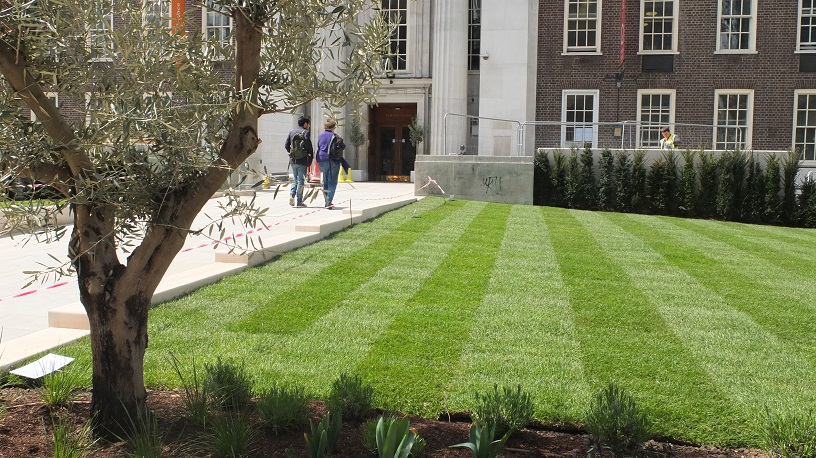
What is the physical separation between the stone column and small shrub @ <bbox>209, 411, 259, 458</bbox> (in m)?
26.5

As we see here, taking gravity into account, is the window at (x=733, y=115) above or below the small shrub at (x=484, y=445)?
above

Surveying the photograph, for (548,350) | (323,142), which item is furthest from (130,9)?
(323,142)

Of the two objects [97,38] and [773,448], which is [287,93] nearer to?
[97,38]

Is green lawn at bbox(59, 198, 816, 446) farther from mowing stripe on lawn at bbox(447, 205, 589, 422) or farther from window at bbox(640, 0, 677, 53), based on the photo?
window at bbox(640, 0, 677, 53)

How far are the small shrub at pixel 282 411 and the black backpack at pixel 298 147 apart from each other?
1158 centimetres

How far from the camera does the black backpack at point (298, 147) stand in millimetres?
15422

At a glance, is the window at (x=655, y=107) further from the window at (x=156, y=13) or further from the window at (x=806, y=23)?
the window at (x=156, y=13)

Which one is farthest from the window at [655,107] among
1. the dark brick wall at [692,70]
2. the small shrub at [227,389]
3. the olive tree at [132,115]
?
the olive tree at [132,115]

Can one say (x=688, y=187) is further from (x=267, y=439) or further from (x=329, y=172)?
(x=267, y=439)

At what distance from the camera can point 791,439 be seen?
12.0ft

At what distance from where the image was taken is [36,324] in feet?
21.5

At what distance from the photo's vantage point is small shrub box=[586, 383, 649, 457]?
3.68 m

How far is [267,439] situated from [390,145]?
101ft

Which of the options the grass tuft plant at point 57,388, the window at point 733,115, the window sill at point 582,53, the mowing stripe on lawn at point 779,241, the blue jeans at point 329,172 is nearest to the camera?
the grass tuft plant at point 57,388
